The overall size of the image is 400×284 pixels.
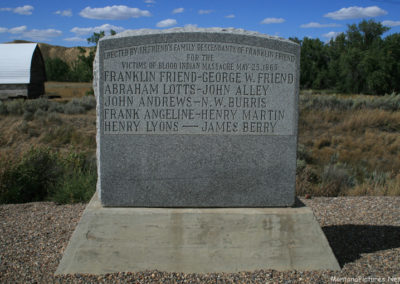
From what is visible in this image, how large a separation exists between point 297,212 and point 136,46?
2.32 metres

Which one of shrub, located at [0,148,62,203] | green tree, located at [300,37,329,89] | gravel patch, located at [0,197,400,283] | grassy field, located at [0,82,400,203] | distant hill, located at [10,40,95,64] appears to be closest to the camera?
gravel patch, located at [0,197,400,283]

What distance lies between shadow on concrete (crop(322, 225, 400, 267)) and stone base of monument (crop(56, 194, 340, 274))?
50 centimetres

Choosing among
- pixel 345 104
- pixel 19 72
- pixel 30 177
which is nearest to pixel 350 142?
pixel 345 104

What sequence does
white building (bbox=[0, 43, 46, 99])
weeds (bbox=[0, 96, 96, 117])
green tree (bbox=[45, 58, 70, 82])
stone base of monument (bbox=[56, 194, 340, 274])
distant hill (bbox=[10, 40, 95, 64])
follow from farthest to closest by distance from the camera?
distant hill (bbox=[10, 40, 95, 64]) < green tree (bbox=[45, 58, 70, 82]) < white building (bbox=[0, 43, 46, 99]) < weeds (bbox=[0, 96, 96, 117]) < stone base of monument (bbox=[56, 194, 340, 274])

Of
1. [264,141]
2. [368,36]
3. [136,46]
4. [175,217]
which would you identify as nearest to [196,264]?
[175,217]

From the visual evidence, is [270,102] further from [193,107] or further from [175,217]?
[175,217]

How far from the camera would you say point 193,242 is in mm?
3943

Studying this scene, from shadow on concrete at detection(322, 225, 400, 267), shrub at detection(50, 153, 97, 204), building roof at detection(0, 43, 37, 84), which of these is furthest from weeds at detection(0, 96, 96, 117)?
shadow on concrete at detection(322, 225, 400, 267)

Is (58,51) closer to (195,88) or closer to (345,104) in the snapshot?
(345,104)

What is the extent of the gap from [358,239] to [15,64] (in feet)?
70.4

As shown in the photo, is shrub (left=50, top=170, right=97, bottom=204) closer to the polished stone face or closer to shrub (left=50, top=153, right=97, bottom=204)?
shrub (left=50, top=153, right=97, bottom=204)

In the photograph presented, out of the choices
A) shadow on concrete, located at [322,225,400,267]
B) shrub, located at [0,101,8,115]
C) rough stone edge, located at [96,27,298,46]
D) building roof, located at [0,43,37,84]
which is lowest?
shadow on concrete, located at [322,225,400,267]

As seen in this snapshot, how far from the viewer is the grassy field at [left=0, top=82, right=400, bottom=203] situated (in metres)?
10.7

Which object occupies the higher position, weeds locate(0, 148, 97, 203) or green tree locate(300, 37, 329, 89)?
green tree locate(300, 37, 329, 89)
